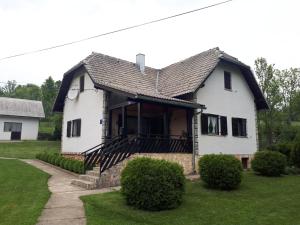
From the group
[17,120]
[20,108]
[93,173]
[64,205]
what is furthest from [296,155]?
[20,108]

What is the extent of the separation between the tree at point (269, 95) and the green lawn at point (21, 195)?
19941mm

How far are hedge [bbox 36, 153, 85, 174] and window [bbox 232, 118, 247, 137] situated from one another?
9.64m

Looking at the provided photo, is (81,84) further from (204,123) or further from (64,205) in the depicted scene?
(64,205)

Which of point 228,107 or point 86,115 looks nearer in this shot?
point 86,115

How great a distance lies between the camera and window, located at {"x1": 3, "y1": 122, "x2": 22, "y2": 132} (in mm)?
32750

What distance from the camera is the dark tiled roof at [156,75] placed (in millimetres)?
15969

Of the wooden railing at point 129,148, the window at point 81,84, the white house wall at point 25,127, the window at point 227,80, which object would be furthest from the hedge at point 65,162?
the white house wall at point 25,127

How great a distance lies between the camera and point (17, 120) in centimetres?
3338

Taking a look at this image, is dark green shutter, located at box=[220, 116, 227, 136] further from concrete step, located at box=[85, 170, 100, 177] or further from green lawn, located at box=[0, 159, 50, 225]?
green lawn, located at box=[0, 159, 50, 225]

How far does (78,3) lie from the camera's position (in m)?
10.5

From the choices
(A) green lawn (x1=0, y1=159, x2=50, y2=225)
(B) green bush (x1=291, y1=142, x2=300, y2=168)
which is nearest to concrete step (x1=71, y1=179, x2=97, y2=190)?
(A) green lawn (x1=0, y1=159, x2=50, y2=225)

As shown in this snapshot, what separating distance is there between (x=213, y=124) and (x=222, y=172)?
6.80m

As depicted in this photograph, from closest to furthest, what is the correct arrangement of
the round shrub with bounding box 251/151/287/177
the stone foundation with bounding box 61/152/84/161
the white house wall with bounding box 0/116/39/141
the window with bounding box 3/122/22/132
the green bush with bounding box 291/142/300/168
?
1. the round shrub with bounding box 251/151/287/177
2. the green bush with bounding box 291/142/300/168
3. the stone foundation with bounding box 61/152/84/161
4. the white house wall with bounding box 0/116/39/141
5. the window with bounding box 3/122/22/132

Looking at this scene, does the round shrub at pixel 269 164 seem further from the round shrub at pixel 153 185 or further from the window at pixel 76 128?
the window at pixel 76 128
